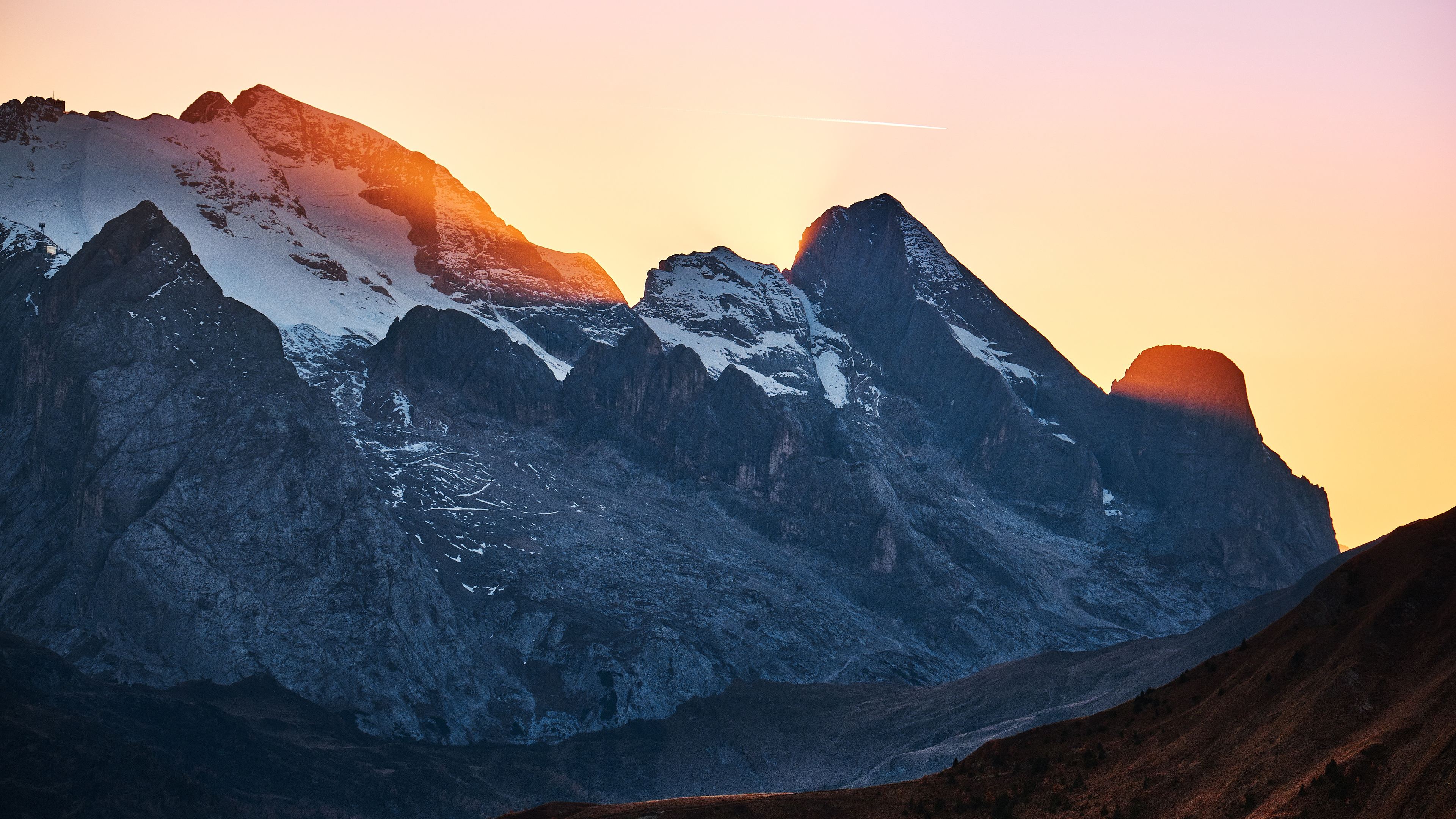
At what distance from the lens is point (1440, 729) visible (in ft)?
245

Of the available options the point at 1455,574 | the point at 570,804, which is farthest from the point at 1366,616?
the point at 570,804

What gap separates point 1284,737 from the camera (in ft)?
282

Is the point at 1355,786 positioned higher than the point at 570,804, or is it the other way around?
the point at 1355,786

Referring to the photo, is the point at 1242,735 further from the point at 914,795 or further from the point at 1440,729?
the point at 914,795

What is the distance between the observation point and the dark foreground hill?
76.7 m

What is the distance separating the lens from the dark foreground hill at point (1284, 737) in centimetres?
7669

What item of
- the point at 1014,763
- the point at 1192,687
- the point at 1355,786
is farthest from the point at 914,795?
the point at 1355,786

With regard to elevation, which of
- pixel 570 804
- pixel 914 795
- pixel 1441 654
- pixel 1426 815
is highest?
pixel 1441 654

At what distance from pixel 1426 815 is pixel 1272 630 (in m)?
33.8

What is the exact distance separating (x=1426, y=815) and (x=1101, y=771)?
3013cm

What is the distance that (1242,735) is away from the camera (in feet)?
296

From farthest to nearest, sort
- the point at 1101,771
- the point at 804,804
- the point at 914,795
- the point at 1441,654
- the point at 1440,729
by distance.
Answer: the point at 804,804
the point at 914,795
the point at 1101,771
the point at 1441,654
the point at 1440,729

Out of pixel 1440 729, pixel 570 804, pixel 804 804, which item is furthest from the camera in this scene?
pixel 570 804

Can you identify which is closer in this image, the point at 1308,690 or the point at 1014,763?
the point at 1308,690
